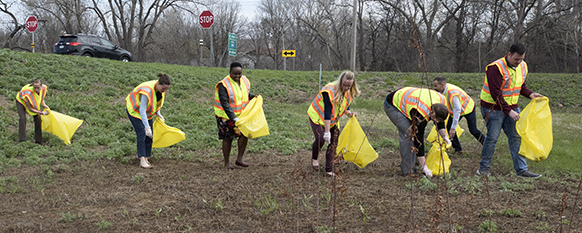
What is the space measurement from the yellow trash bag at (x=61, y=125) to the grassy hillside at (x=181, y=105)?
9.5 inches

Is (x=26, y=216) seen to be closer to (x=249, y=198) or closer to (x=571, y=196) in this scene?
(x=249, y=198)

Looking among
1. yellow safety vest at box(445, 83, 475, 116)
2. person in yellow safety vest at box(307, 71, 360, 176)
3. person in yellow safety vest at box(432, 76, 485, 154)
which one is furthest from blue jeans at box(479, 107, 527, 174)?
person in yellow safety vest at box(307, 71, 360, 176)

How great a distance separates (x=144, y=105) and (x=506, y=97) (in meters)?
4.75

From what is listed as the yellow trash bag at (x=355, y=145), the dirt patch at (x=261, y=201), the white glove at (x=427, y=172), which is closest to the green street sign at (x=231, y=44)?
the dirt patch at (x=261, y=201)

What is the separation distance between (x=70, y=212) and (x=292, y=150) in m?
4.26

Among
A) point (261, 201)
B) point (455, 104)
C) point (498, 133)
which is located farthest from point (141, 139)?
point (498, 133)

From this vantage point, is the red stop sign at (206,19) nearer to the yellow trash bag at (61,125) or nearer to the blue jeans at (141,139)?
the yellow trash bag at (61,125)

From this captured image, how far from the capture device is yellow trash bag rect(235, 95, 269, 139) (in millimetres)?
5227

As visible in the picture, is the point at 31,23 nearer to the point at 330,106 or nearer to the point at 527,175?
the point at 330,106

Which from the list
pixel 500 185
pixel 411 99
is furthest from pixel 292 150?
pixel 500 185

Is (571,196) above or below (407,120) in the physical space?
below

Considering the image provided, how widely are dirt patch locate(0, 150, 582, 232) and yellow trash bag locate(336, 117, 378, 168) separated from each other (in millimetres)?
256

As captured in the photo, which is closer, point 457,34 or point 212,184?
point 212,184

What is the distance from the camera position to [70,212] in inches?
150
